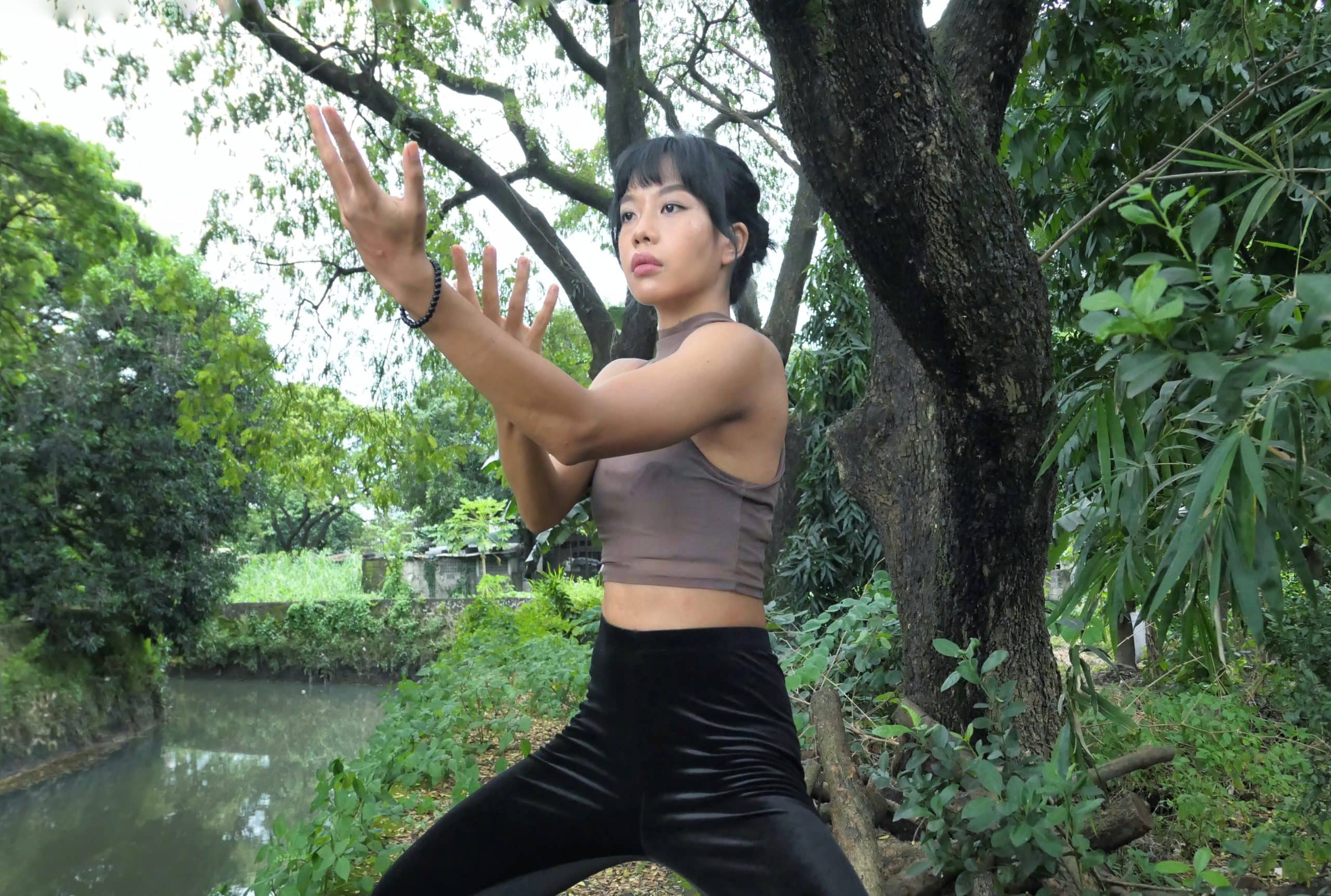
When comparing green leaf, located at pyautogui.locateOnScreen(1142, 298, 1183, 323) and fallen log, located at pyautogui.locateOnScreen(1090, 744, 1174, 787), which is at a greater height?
green leaf, located at pyautogui.locateOnScreen(1142, 298, 1183, 323)

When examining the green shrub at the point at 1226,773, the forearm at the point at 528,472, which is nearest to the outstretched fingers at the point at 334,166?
the forearm at the point at 528,472

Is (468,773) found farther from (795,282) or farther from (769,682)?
(795,282)

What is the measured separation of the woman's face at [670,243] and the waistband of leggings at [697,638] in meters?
0.55

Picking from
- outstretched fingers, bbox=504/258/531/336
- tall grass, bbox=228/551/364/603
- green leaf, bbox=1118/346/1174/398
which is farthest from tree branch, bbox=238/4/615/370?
tall grass, bbox=228/551/364/603

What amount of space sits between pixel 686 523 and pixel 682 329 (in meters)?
0.34

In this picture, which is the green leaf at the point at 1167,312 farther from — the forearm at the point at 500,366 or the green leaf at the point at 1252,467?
the forearm at the point at 500,366

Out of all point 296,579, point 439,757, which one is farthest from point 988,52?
point 296,579

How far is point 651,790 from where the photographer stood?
5.16 ft

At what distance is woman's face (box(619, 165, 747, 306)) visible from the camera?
5.53 ft

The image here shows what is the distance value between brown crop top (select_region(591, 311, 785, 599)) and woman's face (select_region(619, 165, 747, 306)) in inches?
11.3

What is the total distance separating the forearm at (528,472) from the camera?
1666mm

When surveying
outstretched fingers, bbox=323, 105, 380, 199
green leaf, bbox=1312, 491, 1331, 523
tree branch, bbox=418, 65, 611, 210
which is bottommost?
green leaf, bbox=1312, 491, 1331, 523

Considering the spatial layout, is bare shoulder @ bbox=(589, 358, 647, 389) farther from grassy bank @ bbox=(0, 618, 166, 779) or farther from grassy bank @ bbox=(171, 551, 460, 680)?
grassy bank @ bbox=(171, 551, 460, 680)

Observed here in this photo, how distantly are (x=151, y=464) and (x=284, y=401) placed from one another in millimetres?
4628
